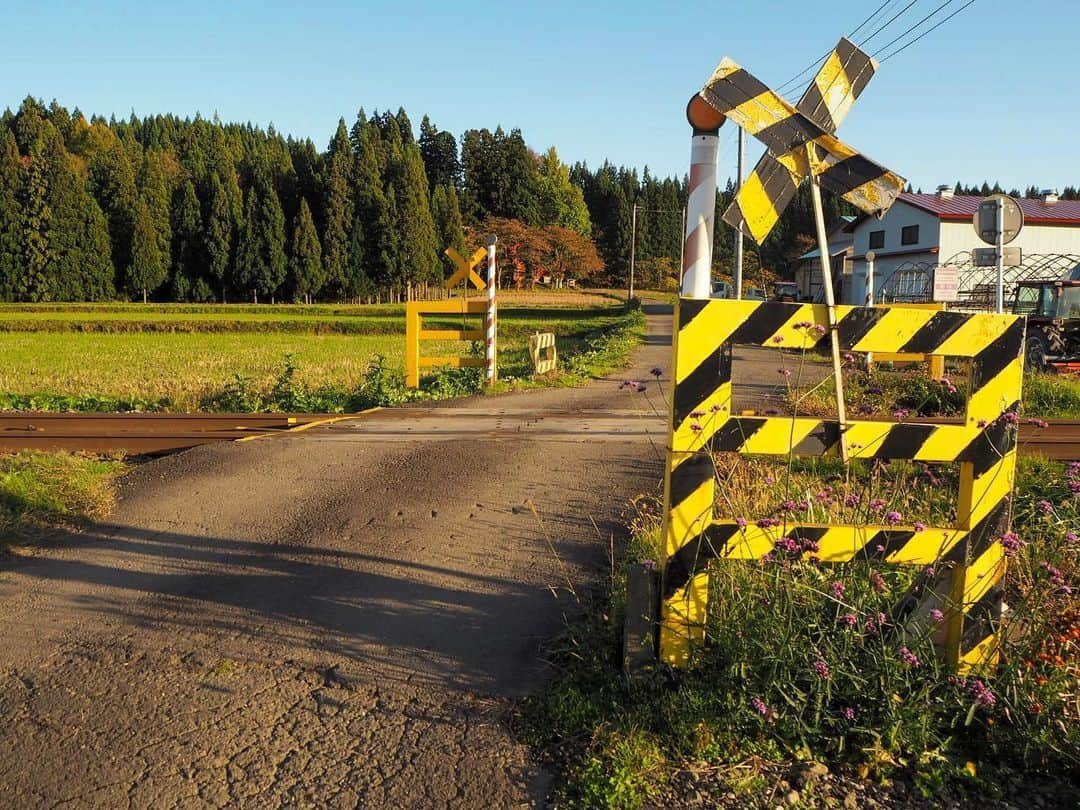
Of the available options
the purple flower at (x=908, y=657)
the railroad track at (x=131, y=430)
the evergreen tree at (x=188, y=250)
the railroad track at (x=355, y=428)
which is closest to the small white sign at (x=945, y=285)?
the railroad track at (x=355, y=428)

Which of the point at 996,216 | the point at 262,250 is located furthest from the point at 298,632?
the point at 262,250

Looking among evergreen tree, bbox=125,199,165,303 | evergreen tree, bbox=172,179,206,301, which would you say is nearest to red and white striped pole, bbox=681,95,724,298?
evergreen tree, bbox=125,199,165,303

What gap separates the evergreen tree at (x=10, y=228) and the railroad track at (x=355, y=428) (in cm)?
5563

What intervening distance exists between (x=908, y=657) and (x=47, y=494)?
5.44m

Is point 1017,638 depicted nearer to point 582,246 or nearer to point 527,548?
point 527,548

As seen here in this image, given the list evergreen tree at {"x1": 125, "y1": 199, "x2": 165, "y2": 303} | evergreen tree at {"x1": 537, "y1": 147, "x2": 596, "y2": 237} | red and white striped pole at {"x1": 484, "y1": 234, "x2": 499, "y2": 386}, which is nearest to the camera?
red and white striped pole at {"x1": 484, "y1": 234, "x2": 499, "y2": 386}

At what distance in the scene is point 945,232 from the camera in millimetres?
41750

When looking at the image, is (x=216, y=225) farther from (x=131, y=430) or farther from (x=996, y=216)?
(x=996, y=216)

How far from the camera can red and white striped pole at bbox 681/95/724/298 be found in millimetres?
3381

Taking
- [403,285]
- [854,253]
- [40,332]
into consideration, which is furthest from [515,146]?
[40,332]

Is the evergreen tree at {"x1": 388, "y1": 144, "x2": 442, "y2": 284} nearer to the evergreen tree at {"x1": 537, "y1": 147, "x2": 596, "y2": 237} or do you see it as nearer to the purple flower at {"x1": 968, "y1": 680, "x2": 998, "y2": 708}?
the evergreen tree at {"x1": 537, "y1": 147, "x2": 596, "y2": 237}

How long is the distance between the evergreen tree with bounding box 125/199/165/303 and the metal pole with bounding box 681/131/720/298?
65384 mm

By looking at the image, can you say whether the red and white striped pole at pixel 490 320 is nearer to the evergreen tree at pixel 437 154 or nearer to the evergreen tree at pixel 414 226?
the evergreen tree at pixel 414 226

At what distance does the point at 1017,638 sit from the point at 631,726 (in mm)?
1484
